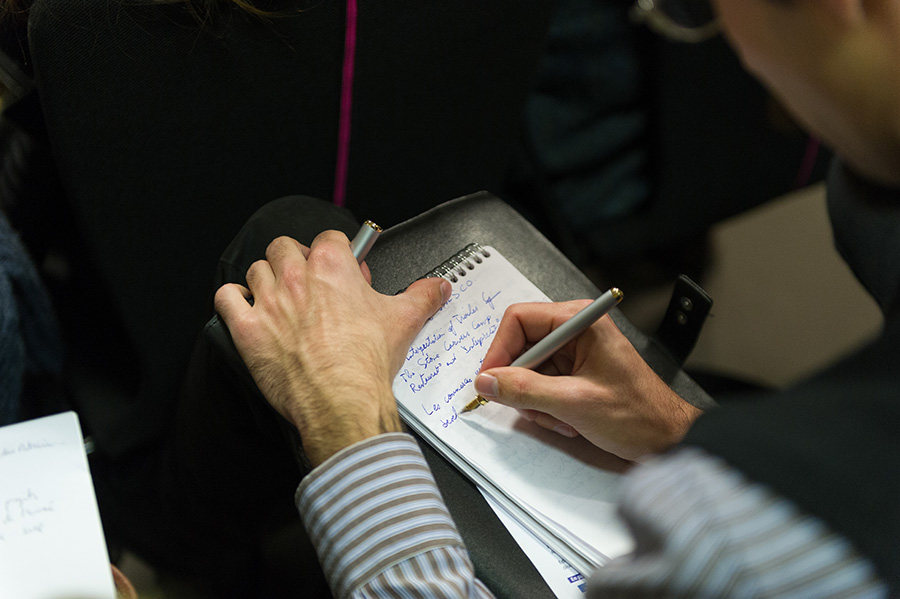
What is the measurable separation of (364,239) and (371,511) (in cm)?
21

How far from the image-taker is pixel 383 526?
49 centimetres

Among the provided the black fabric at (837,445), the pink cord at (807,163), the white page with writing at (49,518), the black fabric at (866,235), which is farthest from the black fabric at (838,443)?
the pink cord at (807,163)

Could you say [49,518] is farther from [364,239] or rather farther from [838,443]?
[838,443]

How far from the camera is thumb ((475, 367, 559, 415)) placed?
21.2 inches

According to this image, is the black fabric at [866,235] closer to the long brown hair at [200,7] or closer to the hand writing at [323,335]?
the hand writing at [323,335]

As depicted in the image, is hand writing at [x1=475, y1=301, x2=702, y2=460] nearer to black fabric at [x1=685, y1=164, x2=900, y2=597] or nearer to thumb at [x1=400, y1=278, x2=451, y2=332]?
thumb at [x1=400, y1=278, x2=451, y2=332]

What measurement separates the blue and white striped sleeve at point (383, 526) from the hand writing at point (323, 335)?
19mm

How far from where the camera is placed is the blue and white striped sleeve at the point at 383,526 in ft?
1.57

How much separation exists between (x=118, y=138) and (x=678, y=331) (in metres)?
0.51

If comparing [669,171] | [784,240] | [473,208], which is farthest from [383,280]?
[784,240]

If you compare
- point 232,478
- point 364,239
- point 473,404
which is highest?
A: point 364,239

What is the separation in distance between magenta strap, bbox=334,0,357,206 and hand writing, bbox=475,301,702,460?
288 millimetres

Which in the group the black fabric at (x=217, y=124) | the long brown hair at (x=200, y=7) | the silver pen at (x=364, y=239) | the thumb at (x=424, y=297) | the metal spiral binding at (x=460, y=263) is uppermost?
the long brown hair at (x=200, y=7)

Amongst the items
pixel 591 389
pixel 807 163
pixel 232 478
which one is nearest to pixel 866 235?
pixel 591 389
